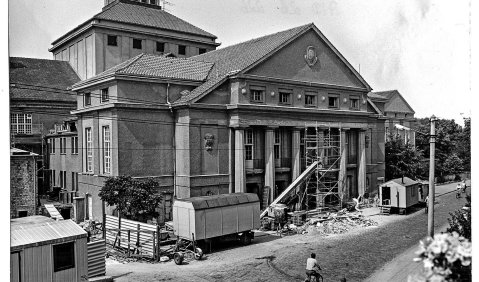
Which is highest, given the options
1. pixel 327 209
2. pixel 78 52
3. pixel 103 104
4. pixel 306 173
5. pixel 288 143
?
pixel 78 52

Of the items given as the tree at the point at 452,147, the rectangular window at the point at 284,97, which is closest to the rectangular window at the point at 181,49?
the rectangular window at the point at 284,97

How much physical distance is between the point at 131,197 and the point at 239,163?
737 centimetres

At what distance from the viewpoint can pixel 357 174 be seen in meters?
28.6

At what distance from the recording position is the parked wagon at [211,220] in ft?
52.4

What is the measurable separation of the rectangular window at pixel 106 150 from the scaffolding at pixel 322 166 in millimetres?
10765

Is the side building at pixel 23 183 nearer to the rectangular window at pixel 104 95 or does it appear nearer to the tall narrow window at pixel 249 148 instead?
the rectangular window at pixel 104 95

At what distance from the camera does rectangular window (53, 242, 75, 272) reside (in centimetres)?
1081

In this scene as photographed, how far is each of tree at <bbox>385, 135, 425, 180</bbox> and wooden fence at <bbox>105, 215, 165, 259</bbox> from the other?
62.2ft

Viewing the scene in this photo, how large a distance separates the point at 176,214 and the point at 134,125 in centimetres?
510

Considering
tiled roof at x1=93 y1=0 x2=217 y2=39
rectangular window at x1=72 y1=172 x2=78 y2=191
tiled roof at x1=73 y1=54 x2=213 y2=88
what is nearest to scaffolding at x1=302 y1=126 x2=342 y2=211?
tiled roof at x1=73 y1=54 x2=213 y2=88

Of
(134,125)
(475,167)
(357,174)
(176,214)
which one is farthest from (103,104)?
(357,174)

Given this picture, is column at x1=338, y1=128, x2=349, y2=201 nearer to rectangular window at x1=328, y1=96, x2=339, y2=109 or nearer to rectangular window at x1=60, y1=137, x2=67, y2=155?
rectangular window at x1=328, y1=96, x2=339, y2=109

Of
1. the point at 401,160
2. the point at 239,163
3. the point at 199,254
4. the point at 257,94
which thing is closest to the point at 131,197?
the point at 199,254
